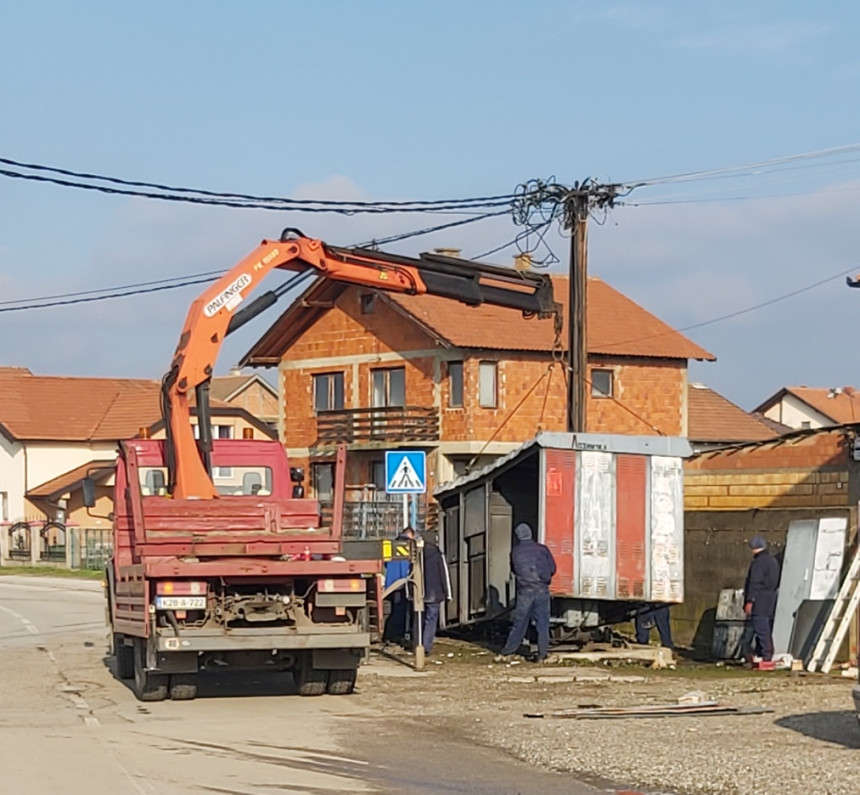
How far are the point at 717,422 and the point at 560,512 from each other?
130 feet

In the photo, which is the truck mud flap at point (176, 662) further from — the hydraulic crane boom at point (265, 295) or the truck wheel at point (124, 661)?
the truck wheel at point (124, 661)

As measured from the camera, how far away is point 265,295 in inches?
739

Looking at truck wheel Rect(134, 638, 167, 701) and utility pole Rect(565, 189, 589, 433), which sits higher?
utility pole Rect(565, 189, 589, 433)

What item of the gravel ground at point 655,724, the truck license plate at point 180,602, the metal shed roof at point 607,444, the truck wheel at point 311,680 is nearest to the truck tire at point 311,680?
the truck wheel at point 311,680

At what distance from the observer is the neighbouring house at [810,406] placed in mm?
92969

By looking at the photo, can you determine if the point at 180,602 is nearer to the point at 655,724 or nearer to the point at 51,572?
the point at 655,724

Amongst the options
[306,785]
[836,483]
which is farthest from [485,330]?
[306,785]

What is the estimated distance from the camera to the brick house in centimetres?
4725

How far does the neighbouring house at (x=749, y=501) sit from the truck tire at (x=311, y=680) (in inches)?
294

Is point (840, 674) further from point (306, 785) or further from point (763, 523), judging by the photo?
point (306, 785)

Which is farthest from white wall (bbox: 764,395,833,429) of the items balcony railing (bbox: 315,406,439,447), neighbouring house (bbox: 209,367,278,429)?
balcony railing (bbox: 315,406,439,447)

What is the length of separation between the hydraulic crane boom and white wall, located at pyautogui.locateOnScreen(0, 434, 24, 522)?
1956 inches

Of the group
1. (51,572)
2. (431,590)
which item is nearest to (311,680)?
(431,590)

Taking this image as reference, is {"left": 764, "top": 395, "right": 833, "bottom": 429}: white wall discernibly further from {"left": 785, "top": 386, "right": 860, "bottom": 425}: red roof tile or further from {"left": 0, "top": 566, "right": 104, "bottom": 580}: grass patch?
{"left": 0, "top": 566, "right": 104, "bottom": 580}: grass patch
